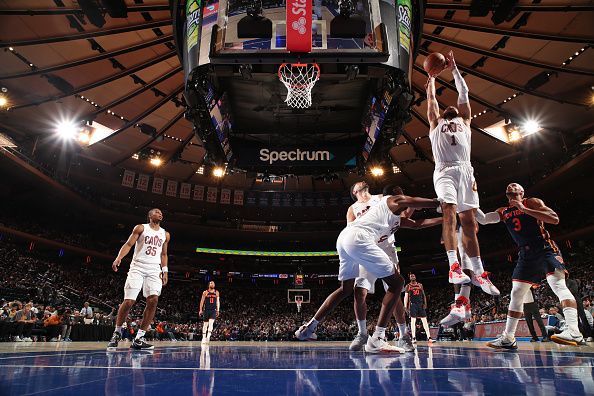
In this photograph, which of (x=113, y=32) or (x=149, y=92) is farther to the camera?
(x=149, y=92)

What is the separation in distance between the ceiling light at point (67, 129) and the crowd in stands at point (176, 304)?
7.71 m

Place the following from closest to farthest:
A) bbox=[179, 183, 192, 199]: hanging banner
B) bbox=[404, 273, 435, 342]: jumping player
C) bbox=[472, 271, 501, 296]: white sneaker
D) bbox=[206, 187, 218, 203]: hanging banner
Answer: bbox=[472, 271, 501, 296]: white sneaker
bbox=[404, 273, 435, 342]: jumping player
bbox=[179, 183, 192, 199]: hanging banner
bbox=[206, 187, 218, 203]: hanging banner

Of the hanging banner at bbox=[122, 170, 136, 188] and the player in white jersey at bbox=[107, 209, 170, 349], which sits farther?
the hanging banner at bbox=[122, 170, 136, 188]

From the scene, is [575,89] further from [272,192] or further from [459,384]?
[272,192]

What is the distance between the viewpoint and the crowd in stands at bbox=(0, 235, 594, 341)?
13508 millimetres

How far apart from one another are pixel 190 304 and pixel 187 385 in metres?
32.0

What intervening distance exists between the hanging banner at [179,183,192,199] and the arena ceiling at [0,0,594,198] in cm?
858

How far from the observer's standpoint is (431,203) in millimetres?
4531

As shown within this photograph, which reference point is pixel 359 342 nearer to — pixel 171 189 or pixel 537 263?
pixel 537 263

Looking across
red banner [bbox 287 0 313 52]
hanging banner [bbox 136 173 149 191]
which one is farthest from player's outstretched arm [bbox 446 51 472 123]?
hanging banner [bbox 136 173 149 191]

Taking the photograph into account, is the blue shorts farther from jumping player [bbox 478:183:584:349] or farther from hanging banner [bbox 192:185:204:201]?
hanging banner [bbox 192:185:204:201]

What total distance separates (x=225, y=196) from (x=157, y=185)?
18.7ft

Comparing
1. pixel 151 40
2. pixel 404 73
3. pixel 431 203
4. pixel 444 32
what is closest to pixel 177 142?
pixel 151 40

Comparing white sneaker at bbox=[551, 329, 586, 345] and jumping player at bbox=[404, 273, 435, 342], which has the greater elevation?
jumping player at bbox=[404, 273, 435, 342]
